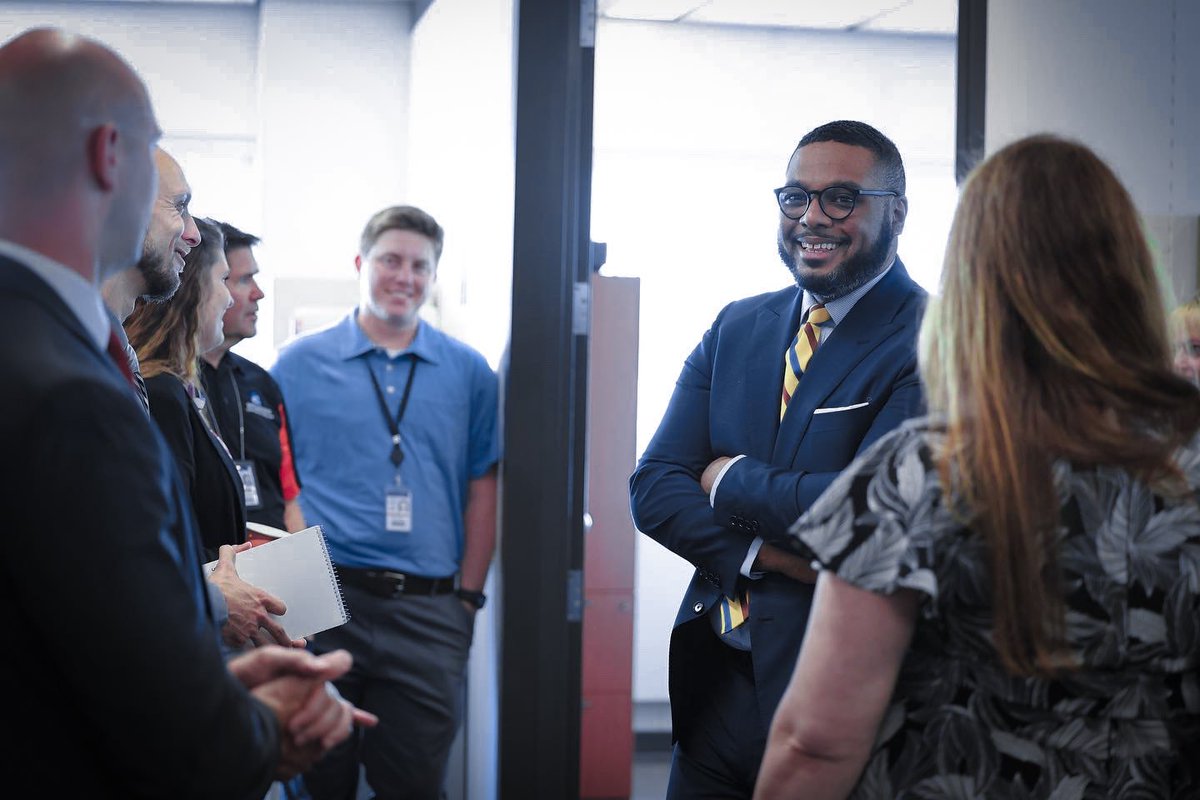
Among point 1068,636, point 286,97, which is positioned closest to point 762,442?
point 1068,636

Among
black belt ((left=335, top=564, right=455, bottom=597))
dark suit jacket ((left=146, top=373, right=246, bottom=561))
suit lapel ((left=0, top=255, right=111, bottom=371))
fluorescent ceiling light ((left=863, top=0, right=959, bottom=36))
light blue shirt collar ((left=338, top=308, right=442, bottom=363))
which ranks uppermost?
fluorescent ceiling light ((left=863, top=0, right=959, bottom=36))

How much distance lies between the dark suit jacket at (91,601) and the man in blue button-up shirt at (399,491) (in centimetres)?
258

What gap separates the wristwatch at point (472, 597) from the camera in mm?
3727

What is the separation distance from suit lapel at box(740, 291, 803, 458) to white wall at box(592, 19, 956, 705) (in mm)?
3394

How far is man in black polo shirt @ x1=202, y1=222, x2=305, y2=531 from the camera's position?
127 inches

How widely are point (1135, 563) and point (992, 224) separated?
1.15 feet

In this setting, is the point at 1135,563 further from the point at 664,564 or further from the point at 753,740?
the point at 664,564

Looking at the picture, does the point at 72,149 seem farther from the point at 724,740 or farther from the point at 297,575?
the point at 724,740

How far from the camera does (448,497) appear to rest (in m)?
3.76

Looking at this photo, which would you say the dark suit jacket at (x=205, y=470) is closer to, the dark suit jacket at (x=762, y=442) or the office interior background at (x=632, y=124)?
the dark suit jacket at (x=762, y=442)

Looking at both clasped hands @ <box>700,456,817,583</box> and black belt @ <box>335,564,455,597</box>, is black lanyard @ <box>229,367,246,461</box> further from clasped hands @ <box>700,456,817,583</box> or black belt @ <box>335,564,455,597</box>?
clasped hands @ <box>700,456,817,583</box>

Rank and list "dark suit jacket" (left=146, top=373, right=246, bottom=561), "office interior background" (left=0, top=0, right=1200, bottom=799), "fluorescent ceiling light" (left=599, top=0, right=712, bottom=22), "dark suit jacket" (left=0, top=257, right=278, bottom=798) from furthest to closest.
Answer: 1. "office interior background" (left=0, top=0, right=1200, bottom=799)
2. "fluorescent ceiling light" (left=599, top=0, right=712, bottom=22)
3. "dark suit jacket" (left=146, top=373, right=246, bottom=561)
4. "dark suit jacket" (left=0, top=257, right=278, bottom=798)

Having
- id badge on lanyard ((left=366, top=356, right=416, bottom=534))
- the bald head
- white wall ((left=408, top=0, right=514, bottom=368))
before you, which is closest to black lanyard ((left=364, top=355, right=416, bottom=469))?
id badge on lanyard ((left=366, top=356, right=416, bottom=534))

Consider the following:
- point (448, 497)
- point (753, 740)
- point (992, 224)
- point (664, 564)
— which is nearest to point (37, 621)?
point (992, 224)
